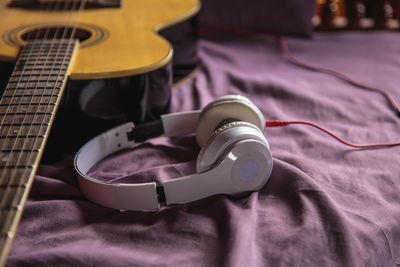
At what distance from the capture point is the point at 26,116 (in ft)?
1.96

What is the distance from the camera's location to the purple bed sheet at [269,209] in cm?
52

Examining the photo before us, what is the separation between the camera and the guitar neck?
1.46ft

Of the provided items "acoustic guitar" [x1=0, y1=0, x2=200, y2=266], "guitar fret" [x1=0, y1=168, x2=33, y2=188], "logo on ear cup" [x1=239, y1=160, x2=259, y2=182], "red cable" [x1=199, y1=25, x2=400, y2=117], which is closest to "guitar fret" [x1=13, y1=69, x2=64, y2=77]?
"acoustic guitar" [x1=0, y1=0, x2=200, y2=266]

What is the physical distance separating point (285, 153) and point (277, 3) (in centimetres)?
60

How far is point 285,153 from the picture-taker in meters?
0.71

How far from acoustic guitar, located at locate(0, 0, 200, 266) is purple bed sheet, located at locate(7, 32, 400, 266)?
11cm

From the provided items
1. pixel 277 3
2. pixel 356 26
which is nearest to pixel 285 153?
pixel 277 3

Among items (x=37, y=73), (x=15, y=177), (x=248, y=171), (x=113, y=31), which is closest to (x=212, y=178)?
(x=248, y=171)

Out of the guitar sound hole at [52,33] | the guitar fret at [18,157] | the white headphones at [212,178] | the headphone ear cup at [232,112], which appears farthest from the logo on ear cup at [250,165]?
the guitar sound hole at [52,33]

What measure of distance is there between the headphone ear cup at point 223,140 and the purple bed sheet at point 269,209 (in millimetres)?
59

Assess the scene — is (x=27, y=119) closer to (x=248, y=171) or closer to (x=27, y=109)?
(x=27, y=109)

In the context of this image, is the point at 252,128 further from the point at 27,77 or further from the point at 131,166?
the point at 27,77

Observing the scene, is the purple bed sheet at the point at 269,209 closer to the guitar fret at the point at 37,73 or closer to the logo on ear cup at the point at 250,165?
the logo on ear cup at the point at 250,165

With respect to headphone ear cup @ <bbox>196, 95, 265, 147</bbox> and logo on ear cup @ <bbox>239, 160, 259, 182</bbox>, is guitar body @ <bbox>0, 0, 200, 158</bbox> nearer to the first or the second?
headphone ear cup @ <bbox>196, 95, 265, 147</bbox>
